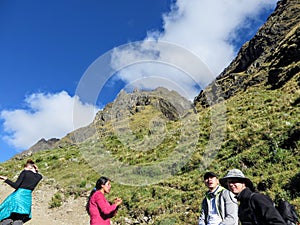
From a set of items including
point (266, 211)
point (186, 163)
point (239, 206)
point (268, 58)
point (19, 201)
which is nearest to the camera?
point (266, 211)

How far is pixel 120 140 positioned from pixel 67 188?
577 inches

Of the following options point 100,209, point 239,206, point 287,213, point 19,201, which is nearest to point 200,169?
point 287,213

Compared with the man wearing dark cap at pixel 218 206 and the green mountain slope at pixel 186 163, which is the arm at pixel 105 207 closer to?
the man wearing dark cap at pixel 218 206

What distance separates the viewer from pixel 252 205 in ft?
10.4

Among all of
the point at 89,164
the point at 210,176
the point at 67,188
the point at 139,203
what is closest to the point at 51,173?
the point at 89,164

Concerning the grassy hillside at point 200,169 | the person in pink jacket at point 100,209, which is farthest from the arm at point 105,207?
the grassy hillside at point 200,169

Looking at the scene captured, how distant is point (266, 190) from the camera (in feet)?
30.5

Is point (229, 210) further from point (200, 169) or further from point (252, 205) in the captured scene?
point (200, 169)

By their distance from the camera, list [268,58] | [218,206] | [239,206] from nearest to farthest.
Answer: [239,206] → [218,206] → [268,58]

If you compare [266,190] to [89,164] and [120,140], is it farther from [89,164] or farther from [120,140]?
[120,140]

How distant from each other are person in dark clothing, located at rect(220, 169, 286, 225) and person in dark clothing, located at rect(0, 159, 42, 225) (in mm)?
3932

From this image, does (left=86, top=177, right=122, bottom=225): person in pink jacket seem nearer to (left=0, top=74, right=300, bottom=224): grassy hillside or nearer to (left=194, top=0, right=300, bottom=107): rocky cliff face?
(left=0, top=74, right=300, bottom=224): grassy hillside

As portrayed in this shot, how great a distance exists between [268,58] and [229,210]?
50389mm

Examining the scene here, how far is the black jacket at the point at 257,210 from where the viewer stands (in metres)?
2.97
